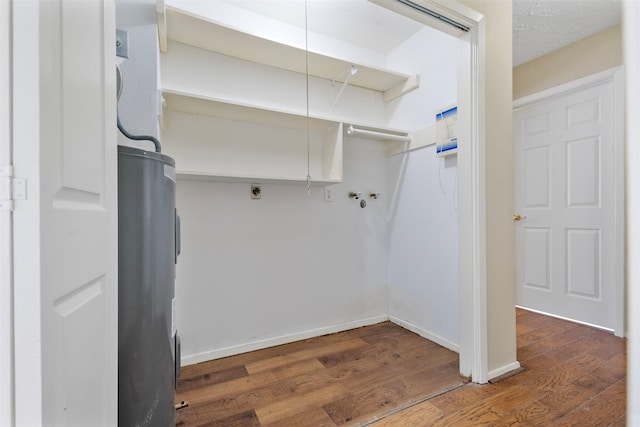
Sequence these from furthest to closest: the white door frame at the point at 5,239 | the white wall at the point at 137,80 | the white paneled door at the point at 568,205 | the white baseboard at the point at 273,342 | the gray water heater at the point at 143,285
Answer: the white paneled door at the point at 568,205 < the white baseboard at the point at 273,342 < the white wall at the point at 137,80 < the gray water heater at the point at 143,285 < the white door frame at the point at 5,239

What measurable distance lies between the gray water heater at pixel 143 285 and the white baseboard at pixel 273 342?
97 cm

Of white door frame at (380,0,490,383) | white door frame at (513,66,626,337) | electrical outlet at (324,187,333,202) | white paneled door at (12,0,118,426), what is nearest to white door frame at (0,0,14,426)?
white paneled door at (12,0,118,426)

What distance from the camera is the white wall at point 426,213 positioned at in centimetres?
210

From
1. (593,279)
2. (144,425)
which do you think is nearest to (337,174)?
(144,425)

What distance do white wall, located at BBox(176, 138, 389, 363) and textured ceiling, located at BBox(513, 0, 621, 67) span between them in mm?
1414

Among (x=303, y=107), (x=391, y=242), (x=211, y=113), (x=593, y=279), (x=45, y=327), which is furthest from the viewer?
(x=391, y=242)

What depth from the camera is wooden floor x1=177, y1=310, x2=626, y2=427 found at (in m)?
1.35

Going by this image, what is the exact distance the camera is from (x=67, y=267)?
Result: 52 centimetres

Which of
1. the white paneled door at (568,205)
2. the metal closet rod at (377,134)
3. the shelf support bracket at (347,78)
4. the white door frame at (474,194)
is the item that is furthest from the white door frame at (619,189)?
the shelf support bracket at (347,78)

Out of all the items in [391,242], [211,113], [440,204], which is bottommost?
[391,242]

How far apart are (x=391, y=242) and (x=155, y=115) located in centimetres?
208

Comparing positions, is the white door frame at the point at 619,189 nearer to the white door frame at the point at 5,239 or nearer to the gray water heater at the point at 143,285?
the gray water heater at the point at 143,285

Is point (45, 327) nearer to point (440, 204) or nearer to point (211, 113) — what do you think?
point (211, 113)

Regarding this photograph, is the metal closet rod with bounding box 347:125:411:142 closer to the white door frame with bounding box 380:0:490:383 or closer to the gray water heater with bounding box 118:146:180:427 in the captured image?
the white door frame with bounding box 380:0:490:383
